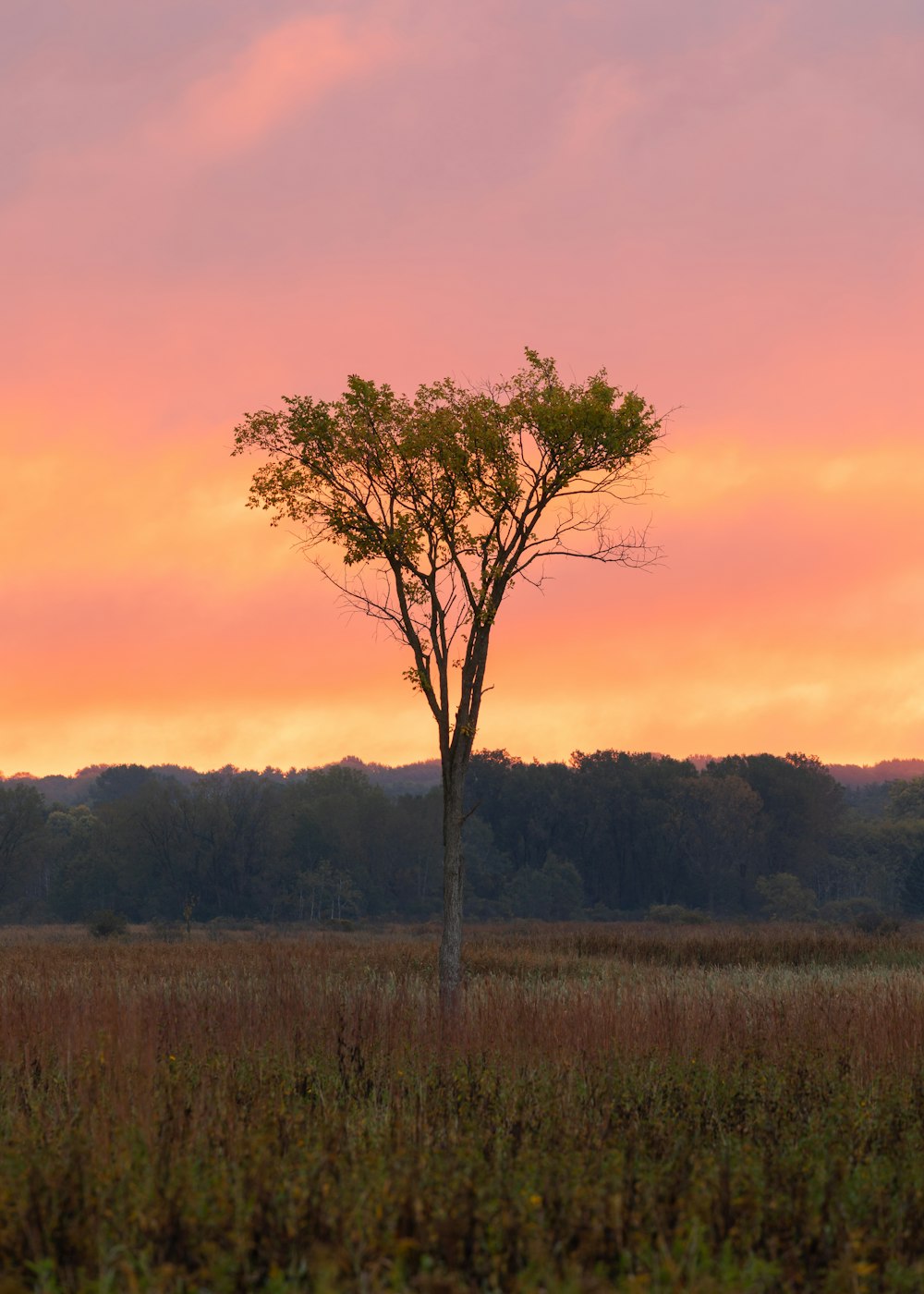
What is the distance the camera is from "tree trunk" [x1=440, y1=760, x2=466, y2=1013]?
1565 cm

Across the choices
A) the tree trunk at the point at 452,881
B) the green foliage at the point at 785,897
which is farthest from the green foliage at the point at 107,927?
the green foliage at the point at 785,897

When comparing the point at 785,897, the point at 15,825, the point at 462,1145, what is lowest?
the point at 785,897

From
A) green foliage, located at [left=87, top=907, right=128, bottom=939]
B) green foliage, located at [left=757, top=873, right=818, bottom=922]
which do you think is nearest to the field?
green foliage, located at [left=87, top=907, right=128, bottom=939]

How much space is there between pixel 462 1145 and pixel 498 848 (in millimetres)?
90284

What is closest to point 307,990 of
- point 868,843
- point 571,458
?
point 571,458

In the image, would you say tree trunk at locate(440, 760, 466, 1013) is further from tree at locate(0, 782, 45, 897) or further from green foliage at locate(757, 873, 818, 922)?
green foliage at locate(757, 873, 818, 922)

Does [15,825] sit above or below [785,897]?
above

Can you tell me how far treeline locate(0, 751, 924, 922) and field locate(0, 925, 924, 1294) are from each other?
66133 millimetres

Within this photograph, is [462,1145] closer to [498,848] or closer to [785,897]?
[785,897]

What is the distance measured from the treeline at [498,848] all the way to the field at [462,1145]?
217ft

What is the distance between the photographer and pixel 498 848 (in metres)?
95.4

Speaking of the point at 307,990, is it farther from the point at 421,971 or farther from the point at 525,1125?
the point at 421,971

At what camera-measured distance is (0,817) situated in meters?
74.4

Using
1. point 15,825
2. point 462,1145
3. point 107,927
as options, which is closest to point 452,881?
point 462,1145
